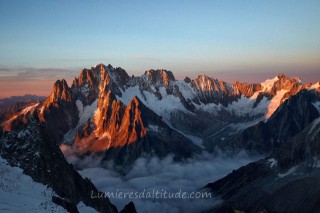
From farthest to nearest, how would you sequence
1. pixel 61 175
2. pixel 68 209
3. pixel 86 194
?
pixel 86 194 → pixel 61 175 → pixel 68 209

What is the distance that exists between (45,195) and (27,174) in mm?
11208

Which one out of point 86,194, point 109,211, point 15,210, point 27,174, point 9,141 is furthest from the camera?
point 109,211

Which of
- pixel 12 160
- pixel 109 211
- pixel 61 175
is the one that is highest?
pixel 12 160

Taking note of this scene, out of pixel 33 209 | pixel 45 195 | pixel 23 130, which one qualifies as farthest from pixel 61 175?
pixel 33 209

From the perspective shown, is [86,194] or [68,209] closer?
[68,209]

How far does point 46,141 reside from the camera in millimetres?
136750

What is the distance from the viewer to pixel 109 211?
161375 millimetres

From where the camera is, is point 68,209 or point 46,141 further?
point 46,141

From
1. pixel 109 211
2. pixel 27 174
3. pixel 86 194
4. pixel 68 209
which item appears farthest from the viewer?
pixel 109 211

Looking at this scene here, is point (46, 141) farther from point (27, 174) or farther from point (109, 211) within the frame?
point (109, 211)

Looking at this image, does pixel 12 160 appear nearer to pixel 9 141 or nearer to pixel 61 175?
pixel 9 141

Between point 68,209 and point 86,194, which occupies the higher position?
point 68,209

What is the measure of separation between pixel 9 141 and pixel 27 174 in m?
16.0

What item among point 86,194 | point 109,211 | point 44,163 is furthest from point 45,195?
point 109,211
